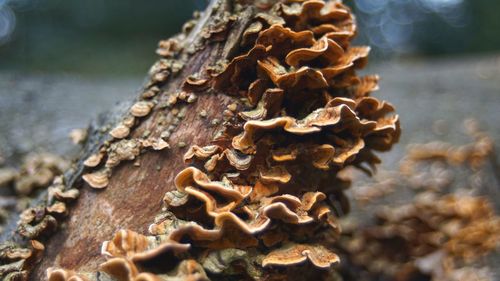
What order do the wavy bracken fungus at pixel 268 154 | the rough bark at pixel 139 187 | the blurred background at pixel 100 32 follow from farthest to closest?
the blurred background at pixel 100 32 → the rough bark at pixel 139 187 → the wavy bracken fungus at pixel 268 154

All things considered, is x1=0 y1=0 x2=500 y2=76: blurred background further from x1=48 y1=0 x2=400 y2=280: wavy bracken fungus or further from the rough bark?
x1=48 y1=0 x2=400 y2=280: wavy bracken fungus

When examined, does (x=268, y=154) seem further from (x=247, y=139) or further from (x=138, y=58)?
(x=138, y=58)

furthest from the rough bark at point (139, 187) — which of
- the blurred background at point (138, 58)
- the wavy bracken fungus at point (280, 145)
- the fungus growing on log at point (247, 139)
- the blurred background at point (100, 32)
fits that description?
the blurred background at point (100, 32)

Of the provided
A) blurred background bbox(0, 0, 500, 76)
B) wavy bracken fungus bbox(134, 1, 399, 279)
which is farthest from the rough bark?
blurred background bbox(0, 0, 500, 76)

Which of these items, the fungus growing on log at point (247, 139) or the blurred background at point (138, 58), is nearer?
the fungus growing on log at point (247, 139)

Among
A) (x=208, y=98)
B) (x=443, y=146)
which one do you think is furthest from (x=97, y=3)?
(x=208, y=98)

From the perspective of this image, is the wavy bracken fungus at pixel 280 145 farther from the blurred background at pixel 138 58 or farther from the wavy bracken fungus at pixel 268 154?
the blurred background at pixel 138 58

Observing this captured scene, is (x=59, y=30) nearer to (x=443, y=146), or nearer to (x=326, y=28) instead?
(x=443, y=146)
